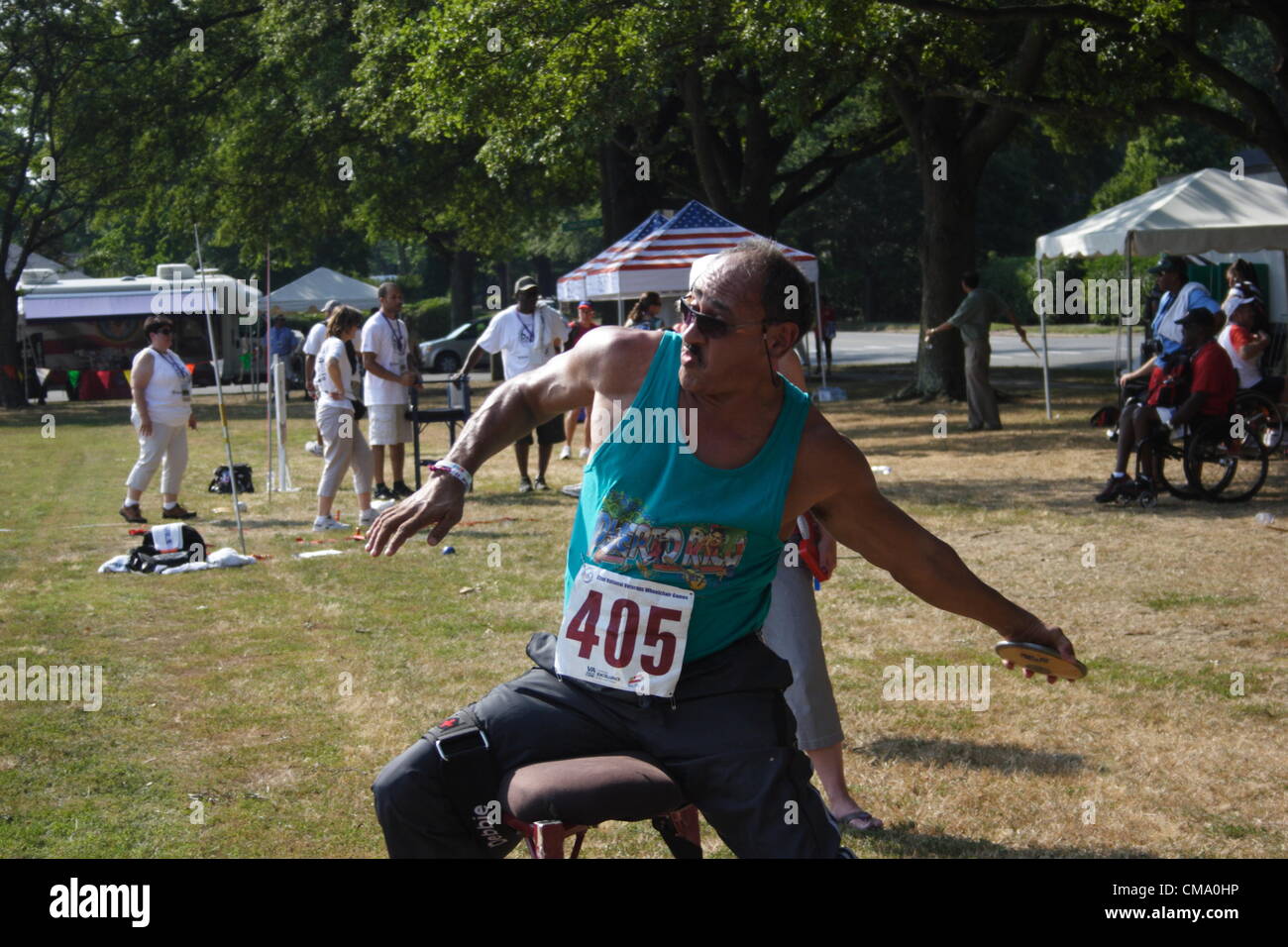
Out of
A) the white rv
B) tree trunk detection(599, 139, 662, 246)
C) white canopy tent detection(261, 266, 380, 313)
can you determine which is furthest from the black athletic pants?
the white rv

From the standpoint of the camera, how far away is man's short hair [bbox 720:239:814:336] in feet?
11.3

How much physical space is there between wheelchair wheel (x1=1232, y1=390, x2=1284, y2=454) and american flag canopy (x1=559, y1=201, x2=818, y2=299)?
23.1 ft

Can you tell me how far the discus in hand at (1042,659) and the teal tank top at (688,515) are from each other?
0.67 metres

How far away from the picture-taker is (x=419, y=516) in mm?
3432

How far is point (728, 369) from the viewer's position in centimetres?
347

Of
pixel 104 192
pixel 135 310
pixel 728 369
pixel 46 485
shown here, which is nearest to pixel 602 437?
pixel 728 369

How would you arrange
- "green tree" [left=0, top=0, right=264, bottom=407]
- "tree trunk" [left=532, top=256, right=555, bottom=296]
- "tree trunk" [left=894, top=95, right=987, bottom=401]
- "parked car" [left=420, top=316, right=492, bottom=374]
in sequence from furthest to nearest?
"tree trunk" [left=532, top=256, right=555, bottom=296]
"parked car" [left=420, top=316, right=492, bottom=374]
"green tree" [left=0, top=0, right=264, bottom=407]
"tree trunk" [left=894, top=95, right=987, bottom=401]

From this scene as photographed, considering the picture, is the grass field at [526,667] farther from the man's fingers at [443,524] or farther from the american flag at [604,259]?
the american flag at [604,259]

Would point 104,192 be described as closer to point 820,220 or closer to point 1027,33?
point 1027,33

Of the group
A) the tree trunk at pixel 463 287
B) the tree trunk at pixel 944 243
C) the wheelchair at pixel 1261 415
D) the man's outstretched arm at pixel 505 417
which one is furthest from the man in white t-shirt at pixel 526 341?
the tree trunk at pixel 463 287

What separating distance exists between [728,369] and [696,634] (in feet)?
2.10

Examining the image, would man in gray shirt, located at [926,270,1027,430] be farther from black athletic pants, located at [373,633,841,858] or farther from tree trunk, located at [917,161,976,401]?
black athletic pants, located at [373,633,841,858]

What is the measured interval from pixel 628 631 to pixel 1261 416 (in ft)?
35.4

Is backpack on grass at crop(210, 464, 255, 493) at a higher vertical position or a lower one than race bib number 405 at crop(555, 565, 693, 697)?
lower
